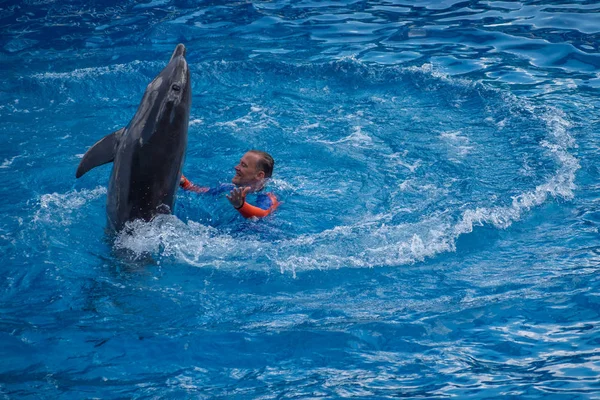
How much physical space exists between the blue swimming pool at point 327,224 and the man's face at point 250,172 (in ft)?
1.13

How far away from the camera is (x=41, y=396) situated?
493 cm

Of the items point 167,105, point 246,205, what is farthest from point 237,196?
point 167,105

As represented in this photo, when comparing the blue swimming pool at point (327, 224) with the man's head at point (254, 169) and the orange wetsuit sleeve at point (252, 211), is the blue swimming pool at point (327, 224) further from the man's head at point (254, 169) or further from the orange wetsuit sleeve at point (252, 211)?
the man's head at point (254, 169)

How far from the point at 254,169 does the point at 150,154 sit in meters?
1.88

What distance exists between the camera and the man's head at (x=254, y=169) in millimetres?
8203

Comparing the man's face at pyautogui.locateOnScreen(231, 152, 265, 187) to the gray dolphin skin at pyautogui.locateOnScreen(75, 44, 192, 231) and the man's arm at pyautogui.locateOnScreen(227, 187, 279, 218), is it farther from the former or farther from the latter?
the gray dolphin skin at pyautogui.locateOnScreen(75, 44, 192, 231)

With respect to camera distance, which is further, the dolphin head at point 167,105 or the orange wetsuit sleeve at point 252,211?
the orange wetsuit sleeve at point 252,211

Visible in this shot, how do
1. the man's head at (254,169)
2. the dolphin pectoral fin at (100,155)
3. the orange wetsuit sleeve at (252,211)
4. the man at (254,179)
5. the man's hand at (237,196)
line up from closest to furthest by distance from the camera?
the dolphin pectoral fin at (100,155) → the man's hand at (237,196) → the orange wetsuit sleeve at (252,211) → the man at (254,179) → the man's head at (254,169)

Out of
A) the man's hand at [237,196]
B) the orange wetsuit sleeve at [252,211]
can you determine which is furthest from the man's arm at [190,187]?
the man's hand at [237,196]

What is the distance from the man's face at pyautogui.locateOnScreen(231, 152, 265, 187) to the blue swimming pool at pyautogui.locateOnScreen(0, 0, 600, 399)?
1.13 ft

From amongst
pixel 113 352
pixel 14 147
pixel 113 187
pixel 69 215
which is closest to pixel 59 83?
pixel 14 147

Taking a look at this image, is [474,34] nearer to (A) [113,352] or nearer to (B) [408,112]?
(B) [408,112]

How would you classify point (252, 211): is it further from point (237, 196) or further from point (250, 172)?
point (250, 172)

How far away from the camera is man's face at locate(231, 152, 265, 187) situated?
8.20 m
